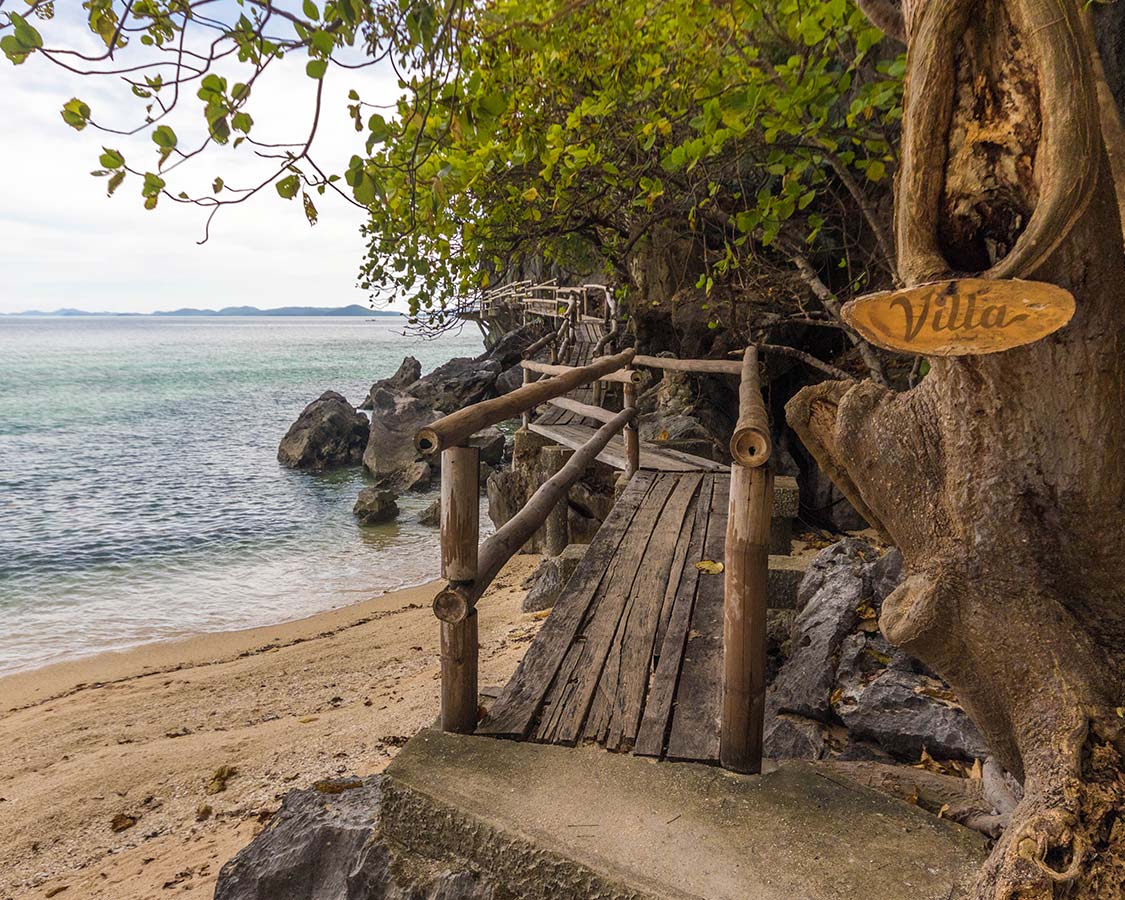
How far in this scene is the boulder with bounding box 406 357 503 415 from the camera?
80.8 ft

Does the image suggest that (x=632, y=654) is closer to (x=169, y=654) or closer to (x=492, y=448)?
(x=169, y=654)

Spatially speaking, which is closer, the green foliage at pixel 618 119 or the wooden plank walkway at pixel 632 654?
the wooden plank walkway at pixel 632 654

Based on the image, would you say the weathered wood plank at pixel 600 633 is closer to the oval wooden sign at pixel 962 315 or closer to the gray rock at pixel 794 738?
the gray rock at pixel 794 738

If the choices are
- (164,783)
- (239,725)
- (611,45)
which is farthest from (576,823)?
(611,45)

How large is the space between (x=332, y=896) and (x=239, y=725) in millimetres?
3758

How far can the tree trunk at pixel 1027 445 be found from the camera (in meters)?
1.72

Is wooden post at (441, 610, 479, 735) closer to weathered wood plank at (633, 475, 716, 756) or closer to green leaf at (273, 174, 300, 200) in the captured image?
weathered wood plank at (633, 475, 716, 756)

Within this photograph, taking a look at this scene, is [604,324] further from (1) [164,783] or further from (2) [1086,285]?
(2) [1086,285]

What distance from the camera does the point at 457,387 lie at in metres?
25.7

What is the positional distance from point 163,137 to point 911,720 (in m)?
3.66

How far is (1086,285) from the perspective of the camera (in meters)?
1.79

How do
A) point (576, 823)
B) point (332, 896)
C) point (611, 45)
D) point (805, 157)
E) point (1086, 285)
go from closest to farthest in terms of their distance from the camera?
point (1086, 285) < point (576, 823) < point (332, 896) < point (805, 157) < point (611, 45)

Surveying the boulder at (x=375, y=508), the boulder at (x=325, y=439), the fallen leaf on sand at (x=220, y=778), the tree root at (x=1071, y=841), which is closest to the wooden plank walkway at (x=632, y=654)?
the tree root at (x=1071, y=841)

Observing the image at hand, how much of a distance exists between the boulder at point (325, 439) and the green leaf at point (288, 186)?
68.8ft
